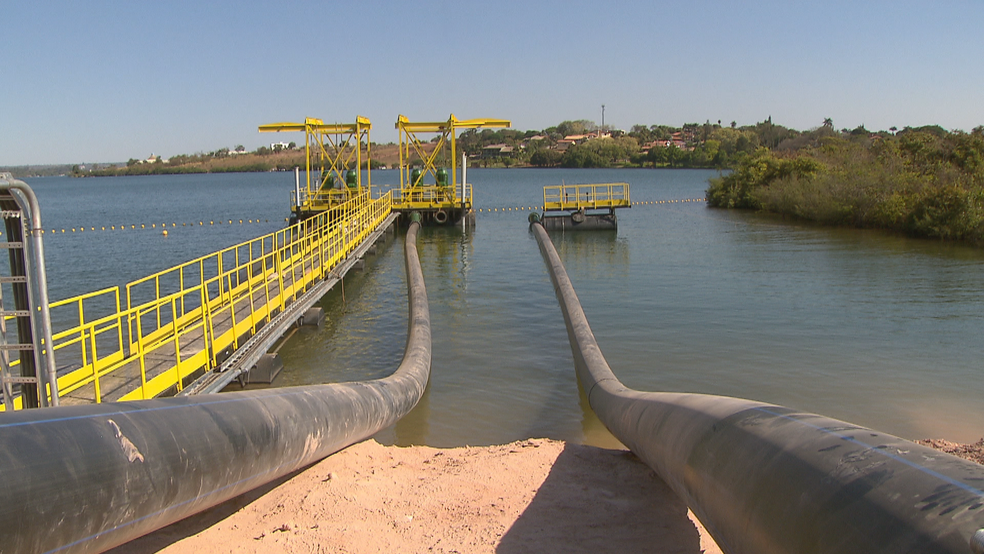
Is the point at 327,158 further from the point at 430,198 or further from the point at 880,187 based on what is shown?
the point at 880,187

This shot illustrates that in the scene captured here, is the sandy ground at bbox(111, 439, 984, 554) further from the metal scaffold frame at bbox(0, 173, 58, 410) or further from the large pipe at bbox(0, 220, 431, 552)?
the metal scaffold frame at bbox(0, 173, 58, 410)

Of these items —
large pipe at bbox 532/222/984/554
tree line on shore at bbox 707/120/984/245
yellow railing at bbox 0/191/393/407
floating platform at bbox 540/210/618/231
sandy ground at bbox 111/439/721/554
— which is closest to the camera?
large pipe at bbox 532/222/984/554

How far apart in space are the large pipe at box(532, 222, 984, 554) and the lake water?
4.46 m

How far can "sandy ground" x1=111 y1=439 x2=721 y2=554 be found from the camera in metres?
4.82

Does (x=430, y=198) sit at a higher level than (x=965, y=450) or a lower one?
higher

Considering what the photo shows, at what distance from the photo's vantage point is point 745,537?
3.77m

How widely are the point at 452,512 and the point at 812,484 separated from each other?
9.31ft

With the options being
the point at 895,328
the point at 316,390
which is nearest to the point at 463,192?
the point at 895,328

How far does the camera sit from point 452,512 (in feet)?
17.7

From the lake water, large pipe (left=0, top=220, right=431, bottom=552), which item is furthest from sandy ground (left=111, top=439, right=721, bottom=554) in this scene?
the lake water

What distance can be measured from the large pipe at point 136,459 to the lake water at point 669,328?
11.6 ft

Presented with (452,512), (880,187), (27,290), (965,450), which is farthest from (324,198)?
(965,450)

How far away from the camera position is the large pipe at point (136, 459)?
11.7 feet

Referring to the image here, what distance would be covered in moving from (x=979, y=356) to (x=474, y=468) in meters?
10.5
